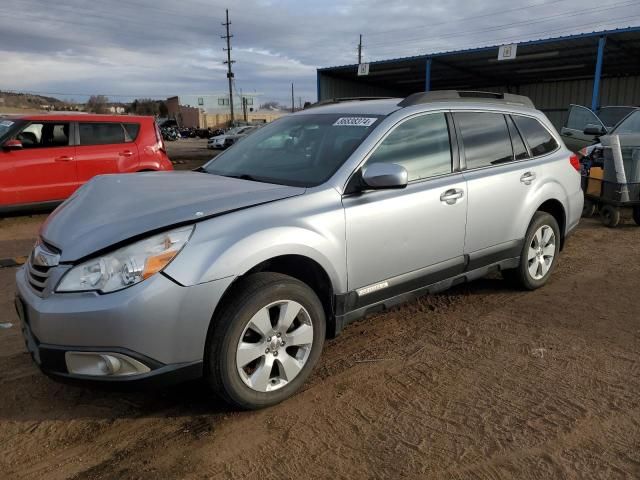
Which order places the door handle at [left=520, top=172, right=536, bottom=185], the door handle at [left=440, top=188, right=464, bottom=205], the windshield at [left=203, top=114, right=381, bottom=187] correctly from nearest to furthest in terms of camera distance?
the windshield at [left=203, top=114, right=381, bottom=187], the door handle at [left=440, top=188, right=464, bottom=205], the door handle at [left=520, top=172, right=536, bottom=185]

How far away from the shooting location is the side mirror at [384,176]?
3115 mm

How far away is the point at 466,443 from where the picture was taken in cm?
259

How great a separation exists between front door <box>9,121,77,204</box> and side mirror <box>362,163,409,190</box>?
6574mm

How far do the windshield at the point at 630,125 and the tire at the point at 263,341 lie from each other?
7.74 meters

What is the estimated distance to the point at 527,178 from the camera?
4473 millimetres

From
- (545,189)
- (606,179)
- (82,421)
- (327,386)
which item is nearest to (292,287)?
(327,386)

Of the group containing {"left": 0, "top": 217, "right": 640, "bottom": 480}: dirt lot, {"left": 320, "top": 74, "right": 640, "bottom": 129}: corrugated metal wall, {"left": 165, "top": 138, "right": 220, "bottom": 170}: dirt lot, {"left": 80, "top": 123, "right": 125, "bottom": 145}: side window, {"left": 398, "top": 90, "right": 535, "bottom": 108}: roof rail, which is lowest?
{"left": 165, "top": 138, "right": 220, "bottom": 170}: dirt lot

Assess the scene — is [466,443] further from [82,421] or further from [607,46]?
[607,46]

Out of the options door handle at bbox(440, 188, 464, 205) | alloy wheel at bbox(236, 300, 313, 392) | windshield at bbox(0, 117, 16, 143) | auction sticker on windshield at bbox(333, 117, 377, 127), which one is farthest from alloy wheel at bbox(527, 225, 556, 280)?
windshield at bbox(0, 117, 16, 143)

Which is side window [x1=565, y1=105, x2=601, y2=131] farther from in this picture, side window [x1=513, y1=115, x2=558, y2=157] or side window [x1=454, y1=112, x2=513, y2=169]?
side window [x1=454, y1=112, x2=513, y2=169]

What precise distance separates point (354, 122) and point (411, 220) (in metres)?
0.81

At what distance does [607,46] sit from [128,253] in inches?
894

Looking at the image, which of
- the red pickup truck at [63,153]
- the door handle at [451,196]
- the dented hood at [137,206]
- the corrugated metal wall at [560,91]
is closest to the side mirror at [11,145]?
the red pickup truck at [63,153]

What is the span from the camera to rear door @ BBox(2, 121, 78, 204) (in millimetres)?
7887
